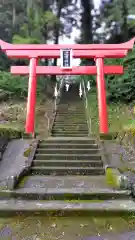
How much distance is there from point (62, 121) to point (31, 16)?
9.90 metres

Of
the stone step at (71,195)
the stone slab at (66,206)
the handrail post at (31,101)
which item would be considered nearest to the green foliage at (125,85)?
the handrail post at (31,101)

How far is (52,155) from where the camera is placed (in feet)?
19.4

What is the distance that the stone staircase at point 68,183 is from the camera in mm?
3615

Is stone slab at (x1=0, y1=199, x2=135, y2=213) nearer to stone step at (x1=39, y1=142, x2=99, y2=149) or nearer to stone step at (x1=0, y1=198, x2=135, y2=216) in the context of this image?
stone step at (x1=0, y1=198, x2=135, y2=216)

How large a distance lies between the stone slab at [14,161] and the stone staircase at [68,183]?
0.57 ft

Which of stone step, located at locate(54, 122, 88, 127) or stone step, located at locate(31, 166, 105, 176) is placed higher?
stone step, located at locate(54, 122, 88, 127)

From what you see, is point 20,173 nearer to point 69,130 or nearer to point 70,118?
point 69,130

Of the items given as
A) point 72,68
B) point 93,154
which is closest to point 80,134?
point 72,68

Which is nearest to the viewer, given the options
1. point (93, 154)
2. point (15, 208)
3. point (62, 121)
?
point (15, 208)

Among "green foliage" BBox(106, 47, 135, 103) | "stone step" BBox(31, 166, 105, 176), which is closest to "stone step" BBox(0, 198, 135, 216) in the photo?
"stone step" BBox(31, 166, 105, 176)

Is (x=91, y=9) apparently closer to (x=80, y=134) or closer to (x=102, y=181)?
(x=80, y=134)

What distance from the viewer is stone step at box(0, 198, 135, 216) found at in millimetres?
3488

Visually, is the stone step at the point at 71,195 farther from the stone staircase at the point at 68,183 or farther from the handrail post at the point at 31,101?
the handrail post at the point at 31,101

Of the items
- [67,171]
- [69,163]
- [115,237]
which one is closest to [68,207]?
[115,237]
